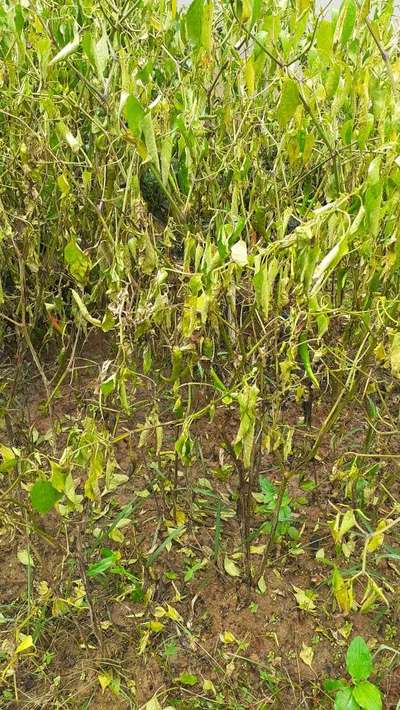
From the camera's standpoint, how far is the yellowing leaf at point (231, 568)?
4.94 ft

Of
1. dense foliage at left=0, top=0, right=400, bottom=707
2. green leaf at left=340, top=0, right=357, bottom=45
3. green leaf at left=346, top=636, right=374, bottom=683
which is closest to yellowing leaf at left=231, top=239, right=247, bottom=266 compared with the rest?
dense foliage at left=0, top=0, right=400, bottom=707

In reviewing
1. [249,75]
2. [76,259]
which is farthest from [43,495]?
[249,75]

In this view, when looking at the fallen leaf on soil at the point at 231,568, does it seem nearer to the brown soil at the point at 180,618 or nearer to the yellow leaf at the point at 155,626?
the brown soil at the point at 180,618

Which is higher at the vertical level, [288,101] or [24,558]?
[288,101]

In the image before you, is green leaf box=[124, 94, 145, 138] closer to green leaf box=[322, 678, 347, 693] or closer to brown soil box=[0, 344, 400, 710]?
brown soil box=[0, 344, 400, 710]

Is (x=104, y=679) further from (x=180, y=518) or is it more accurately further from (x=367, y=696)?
(x=367, y=696)

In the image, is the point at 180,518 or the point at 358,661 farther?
the point at 180,518

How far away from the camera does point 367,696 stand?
45.7 inches

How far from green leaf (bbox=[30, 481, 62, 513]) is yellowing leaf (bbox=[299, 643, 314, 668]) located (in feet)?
2.24

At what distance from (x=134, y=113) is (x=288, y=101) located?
25 cm

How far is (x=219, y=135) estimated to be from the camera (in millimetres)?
1410

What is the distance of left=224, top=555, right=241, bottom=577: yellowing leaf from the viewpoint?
59.3 inches

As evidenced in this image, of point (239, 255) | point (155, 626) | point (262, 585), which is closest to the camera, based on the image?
point (239, 255)

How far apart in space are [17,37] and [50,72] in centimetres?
10
